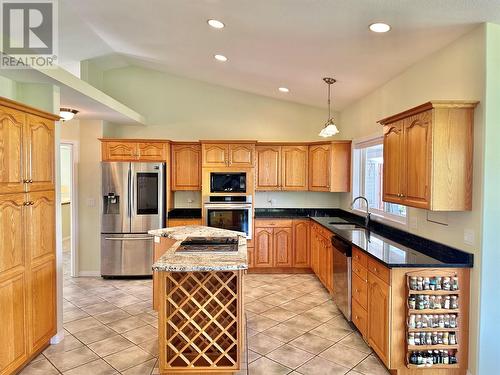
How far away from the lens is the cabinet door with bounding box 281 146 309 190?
5434 millimetres

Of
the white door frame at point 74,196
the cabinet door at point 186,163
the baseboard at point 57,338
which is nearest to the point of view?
the baseboard at point 57,338

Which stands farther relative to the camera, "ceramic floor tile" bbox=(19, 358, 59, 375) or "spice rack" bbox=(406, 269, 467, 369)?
"ceramic floor tile" bbox=(19, 358, 59, 375)

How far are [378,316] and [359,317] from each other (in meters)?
0.50

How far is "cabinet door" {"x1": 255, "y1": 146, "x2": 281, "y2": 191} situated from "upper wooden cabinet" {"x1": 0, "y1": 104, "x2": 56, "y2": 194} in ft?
10.3

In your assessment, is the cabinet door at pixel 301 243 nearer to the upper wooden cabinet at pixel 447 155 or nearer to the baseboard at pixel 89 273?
the upper wooden cabinet at pixel 447 155

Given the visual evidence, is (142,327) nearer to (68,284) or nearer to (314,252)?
(68,284)

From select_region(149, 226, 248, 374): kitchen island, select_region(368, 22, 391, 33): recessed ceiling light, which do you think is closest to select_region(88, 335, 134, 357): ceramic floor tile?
select_region(149, 226, 248, 374): kitchen island

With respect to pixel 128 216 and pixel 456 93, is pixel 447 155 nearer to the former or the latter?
pixel 456 93

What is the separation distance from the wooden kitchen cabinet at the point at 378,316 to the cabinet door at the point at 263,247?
2489mm

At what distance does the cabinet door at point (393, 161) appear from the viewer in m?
2.88

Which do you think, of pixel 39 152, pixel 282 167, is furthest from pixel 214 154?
pixel 39 152

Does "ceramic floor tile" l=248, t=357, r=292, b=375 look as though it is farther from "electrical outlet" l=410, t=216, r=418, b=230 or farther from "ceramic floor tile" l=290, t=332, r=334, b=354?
"electrical outlet" l=410, t=216, r=418, b=230

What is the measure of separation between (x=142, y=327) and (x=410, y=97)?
11.8 feet

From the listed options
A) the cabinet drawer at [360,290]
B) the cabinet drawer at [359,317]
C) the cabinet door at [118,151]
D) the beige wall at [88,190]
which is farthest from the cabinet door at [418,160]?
the beige wall at [88,190]
